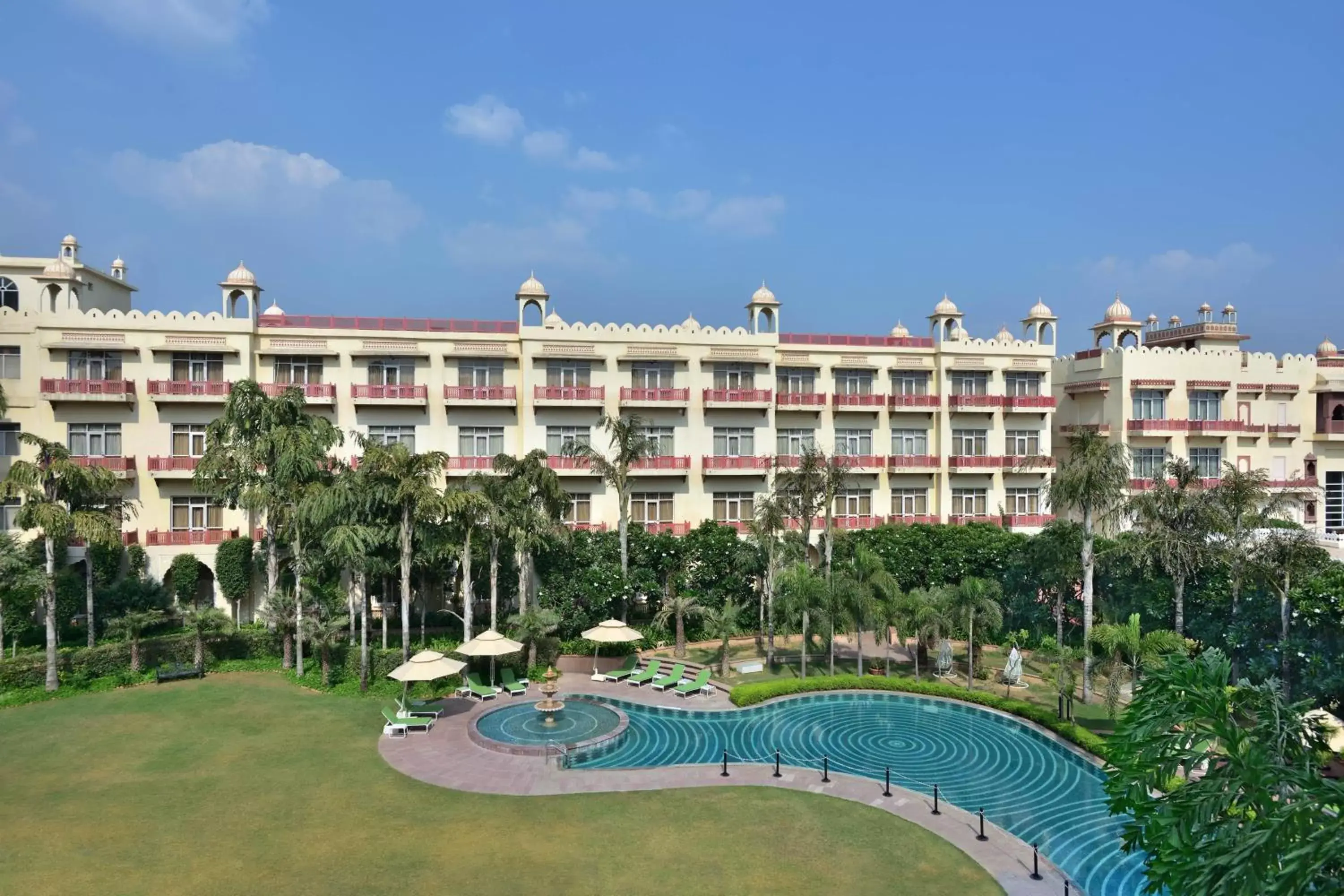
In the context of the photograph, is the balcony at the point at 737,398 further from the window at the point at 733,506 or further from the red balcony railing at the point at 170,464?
the red balcony railing at the point at 170,464

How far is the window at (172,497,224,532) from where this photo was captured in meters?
40.2

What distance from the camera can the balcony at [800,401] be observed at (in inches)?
1821

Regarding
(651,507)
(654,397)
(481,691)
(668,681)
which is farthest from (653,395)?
(481,691)

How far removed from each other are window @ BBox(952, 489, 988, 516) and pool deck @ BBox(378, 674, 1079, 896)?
28904 millimetres

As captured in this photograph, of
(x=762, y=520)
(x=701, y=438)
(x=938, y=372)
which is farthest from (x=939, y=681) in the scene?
(x=938, y=372)

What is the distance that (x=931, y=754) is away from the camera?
25.6 meters

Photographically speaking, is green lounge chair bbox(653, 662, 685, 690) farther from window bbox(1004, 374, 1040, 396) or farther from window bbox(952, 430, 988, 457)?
window bbox(1004, 374, 1040, 396)

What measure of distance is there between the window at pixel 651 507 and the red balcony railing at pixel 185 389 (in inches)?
821

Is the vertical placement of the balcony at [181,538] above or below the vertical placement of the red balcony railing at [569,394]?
below

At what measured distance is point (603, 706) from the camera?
97.0 feet

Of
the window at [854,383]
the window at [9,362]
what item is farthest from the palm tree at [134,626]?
the window at [854,383]

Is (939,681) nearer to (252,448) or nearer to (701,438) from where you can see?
(701,438)

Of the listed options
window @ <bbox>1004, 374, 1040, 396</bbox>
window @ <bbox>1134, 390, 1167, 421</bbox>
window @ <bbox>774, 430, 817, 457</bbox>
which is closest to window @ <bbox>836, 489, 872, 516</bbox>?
window @ <bbox>774, 430, 817, 457</bbox>

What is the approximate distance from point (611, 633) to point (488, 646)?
5.11 meters
